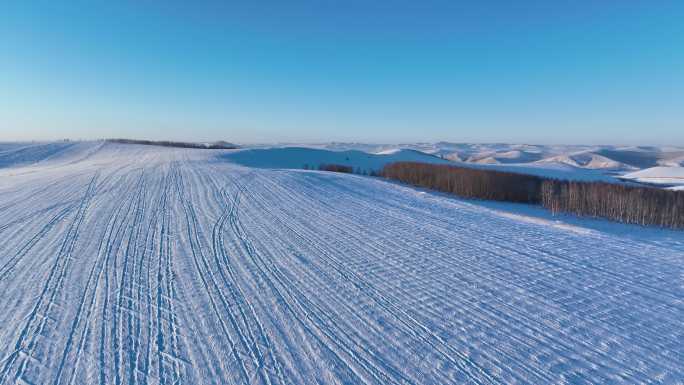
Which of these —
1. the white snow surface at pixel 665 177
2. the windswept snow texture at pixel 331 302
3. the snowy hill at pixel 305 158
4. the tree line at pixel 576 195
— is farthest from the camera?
the snowy hill at pixel 305 158

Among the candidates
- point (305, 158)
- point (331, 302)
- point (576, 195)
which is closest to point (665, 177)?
point (576, 195)

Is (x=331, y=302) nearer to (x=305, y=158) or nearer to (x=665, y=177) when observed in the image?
(x=665, y=177)

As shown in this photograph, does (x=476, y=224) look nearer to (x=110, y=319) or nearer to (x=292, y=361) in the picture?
(x=292, y=361)

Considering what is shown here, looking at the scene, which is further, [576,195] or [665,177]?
[665,177]

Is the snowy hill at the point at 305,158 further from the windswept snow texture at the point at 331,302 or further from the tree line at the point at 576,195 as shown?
the windswept snow texture at the point at 331,302

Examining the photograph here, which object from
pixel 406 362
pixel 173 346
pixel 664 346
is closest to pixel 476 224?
pixel 664 346

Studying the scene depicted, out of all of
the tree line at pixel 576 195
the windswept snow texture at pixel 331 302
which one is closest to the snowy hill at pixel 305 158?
the tree line at pixel 576 195
